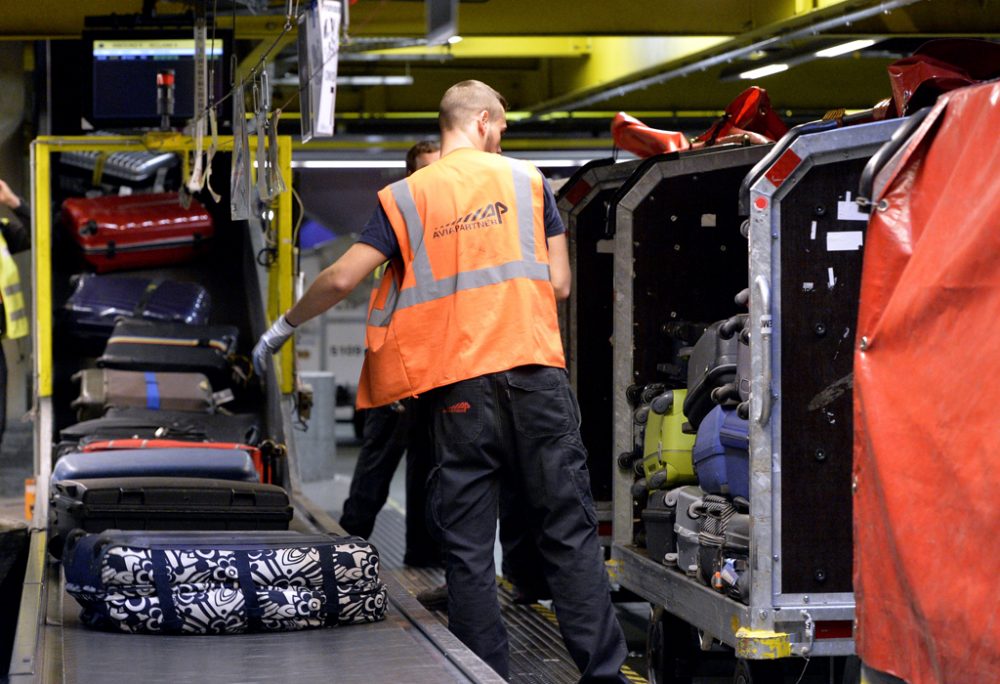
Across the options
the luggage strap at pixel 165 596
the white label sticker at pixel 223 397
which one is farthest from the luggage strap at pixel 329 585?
the white label sticker at pixel 223 397

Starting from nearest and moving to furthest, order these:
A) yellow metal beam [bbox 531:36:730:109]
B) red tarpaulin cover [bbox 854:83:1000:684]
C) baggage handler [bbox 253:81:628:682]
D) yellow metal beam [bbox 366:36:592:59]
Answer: red tarpaulin cover [bbox 854:83:1000:684] → baggage handler [bbox 253:81:628:682] → yellow metal beam [bbox 531:36:730:109] → yellow metal beam [bbox 366:36:592:59]

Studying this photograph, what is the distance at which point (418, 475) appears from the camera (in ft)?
24.5

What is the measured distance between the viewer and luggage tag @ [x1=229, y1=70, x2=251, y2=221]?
557 centimetres

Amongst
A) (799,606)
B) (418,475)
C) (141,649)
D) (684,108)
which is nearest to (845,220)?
(799,606)

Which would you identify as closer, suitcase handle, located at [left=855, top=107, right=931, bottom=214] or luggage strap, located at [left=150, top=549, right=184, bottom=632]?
suitcase handle, located at [left=855, top=107, right=931, bottom=214]

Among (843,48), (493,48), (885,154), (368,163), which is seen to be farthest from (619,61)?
(885,154)

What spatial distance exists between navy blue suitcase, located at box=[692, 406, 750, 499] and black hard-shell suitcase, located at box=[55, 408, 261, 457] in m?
2.67

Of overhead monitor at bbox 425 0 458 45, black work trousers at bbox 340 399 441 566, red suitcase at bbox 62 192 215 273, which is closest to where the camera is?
overhead monitor at bbox 425 0 458 45

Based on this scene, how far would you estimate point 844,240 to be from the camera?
456cm

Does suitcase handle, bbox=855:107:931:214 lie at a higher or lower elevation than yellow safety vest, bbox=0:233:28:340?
higher

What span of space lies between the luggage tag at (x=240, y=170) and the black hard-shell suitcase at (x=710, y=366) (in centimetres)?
178

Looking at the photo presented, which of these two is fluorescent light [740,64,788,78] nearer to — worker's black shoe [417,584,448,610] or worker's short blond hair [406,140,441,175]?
worker's short blond hair [406,140,441,175]

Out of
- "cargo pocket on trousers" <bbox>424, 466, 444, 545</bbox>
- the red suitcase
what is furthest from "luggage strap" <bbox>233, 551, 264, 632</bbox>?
the red suitcase

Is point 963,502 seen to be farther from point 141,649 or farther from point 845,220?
point 141,649
